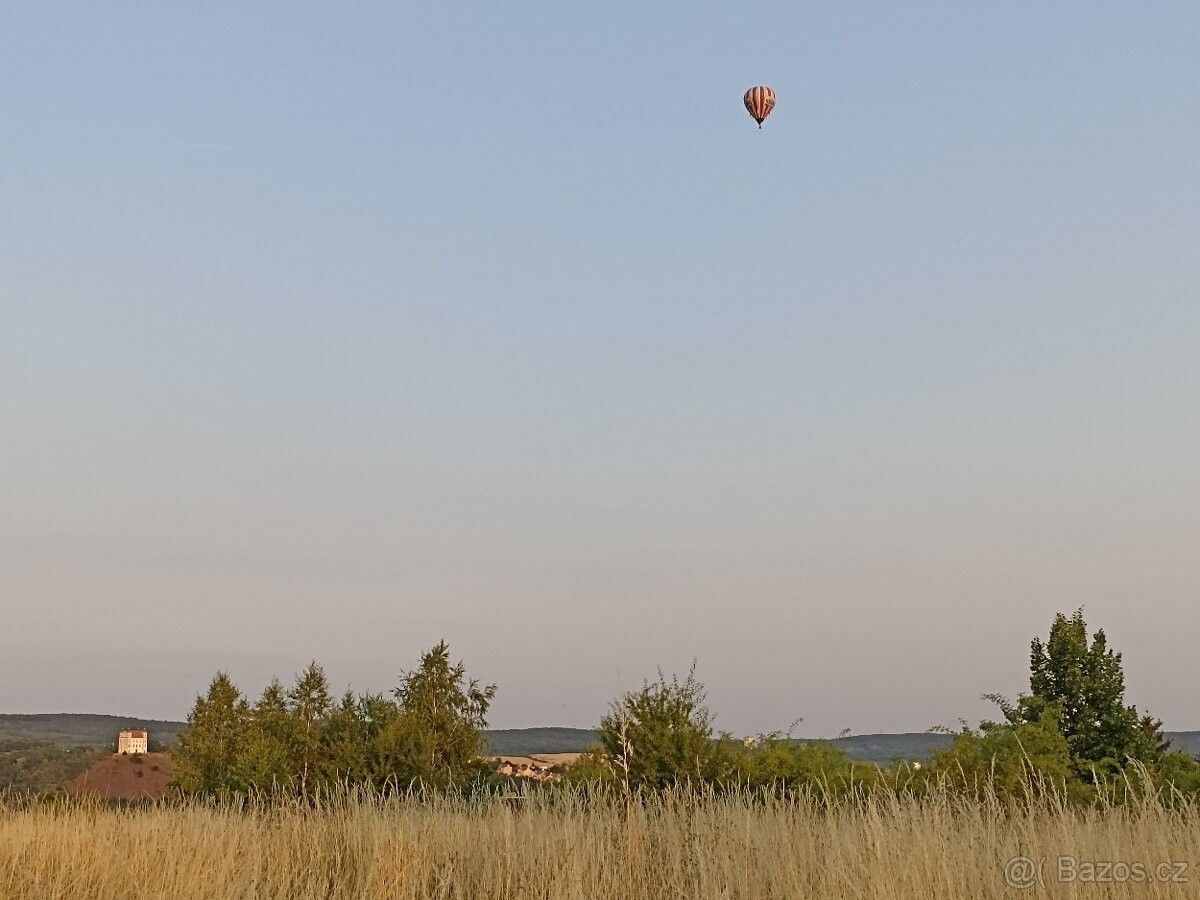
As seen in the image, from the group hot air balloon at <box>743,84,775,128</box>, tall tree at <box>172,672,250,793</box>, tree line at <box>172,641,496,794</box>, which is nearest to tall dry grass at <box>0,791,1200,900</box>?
tree line at <box>172,641,496,794</box>

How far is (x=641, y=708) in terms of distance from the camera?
17141mm

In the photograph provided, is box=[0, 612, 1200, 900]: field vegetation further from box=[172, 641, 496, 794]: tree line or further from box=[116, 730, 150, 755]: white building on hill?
box=[116, 730, 150, 755]: white building on hill

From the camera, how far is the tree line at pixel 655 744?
1697cm

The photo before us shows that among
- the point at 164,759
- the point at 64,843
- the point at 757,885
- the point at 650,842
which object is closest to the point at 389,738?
the point at 64,843

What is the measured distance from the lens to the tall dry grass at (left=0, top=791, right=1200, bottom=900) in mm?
7180

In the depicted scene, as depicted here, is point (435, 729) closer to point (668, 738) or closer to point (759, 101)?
point (668, 738)

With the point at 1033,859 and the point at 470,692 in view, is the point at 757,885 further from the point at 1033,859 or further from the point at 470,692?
the point at 470,692

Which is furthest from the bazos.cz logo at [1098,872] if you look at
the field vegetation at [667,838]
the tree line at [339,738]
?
the tree line at [339,738]

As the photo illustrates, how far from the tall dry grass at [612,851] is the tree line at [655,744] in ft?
11.7

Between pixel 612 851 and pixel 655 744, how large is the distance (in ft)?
25.7

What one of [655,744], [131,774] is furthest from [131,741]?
[655,744]

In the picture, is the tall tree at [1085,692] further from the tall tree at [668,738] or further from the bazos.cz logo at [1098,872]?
the bazos.cz logo at [1098,872]

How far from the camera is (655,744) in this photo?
17.0 m

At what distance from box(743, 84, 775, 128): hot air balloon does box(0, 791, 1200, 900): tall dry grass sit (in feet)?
89.7
